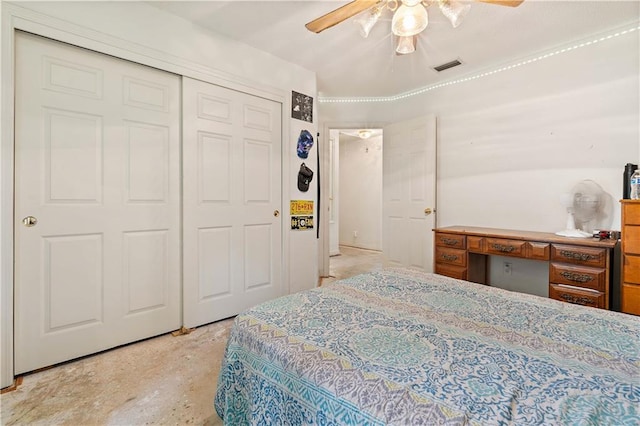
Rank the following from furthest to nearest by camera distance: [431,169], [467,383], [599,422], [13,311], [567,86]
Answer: [431,169] → [567,86] → [13,311] → [467,383] → [599,422]

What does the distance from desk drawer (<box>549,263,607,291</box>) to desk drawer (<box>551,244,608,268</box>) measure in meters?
0.04

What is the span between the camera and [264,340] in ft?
3.27

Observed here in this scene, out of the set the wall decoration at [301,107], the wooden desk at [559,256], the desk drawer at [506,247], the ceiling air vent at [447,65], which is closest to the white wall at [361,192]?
the ceiling air vent at [447,65]

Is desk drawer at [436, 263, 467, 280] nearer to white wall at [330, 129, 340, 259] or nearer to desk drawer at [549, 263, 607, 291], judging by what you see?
desk drawer at [549, 263, 607, 291]

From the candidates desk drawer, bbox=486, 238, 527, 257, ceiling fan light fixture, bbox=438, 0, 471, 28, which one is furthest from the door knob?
desk drawer, bbox=486, 238, 527, 257

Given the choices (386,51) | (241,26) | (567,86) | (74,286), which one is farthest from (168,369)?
(567,86)

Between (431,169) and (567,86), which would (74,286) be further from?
(567,86)

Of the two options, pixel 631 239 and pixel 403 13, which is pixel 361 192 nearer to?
pixel 631 239

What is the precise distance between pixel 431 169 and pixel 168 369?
3087 mm

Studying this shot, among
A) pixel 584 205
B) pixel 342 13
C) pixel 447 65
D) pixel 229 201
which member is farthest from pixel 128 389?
pixel 447 65

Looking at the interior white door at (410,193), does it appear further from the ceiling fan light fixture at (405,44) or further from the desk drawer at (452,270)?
the ceiling fan light fixture at (405,44)

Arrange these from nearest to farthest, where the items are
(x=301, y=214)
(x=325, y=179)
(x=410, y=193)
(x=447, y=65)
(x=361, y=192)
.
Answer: (x=447, y=65), (x=301, y=214), (x=410, y=193), (x=325, y=179), (x=361, y=192)

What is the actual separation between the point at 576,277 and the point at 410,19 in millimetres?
2154

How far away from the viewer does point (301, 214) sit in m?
3.16
